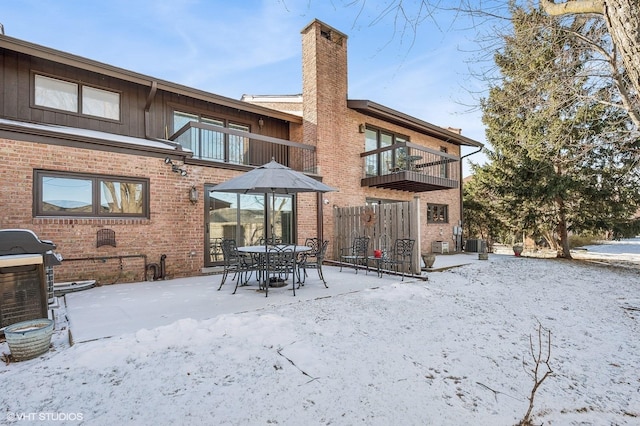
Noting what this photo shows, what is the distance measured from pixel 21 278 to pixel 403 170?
10.6 metres

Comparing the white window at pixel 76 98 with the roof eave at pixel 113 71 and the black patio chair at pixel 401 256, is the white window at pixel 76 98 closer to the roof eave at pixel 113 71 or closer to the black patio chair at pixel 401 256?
the roof eave at pixel 113 71

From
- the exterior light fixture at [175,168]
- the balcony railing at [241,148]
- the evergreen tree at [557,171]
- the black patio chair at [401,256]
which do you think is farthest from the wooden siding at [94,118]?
the evergreen tree at [557,171]

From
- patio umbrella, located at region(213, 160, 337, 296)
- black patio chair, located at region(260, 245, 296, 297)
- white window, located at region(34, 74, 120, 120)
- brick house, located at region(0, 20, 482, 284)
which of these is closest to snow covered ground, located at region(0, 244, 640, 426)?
black patio chair, located at region(260, 245, 296, 297)

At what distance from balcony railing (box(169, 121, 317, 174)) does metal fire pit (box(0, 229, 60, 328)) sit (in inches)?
196

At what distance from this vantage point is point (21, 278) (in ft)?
12.3

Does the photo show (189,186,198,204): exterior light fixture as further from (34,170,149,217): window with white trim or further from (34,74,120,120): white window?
(34,74,120,120): white window

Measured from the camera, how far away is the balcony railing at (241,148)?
895 cm

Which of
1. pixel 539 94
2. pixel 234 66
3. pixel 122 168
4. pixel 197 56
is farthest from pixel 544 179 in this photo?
pixel 122 168

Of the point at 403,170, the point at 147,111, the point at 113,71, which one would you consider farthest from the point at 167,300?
the point at 403,170

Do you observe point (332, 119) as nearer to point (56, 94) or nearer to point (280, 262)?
point (280, 262)

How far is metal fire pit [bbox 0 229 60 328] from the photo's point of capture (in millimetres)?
3639

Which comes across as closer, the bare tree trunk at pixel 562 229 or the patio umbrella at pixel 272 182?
the patio umbrella at pixel 272 182

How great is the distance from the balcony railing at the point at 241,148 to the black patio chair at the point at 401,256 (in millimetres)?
3792

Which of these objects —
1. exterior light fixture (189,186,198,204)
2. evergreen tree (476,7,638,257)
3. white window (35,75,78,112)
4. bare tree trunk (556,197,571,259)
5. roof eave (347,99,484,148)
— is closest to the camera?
white window (35,75,78,112)
